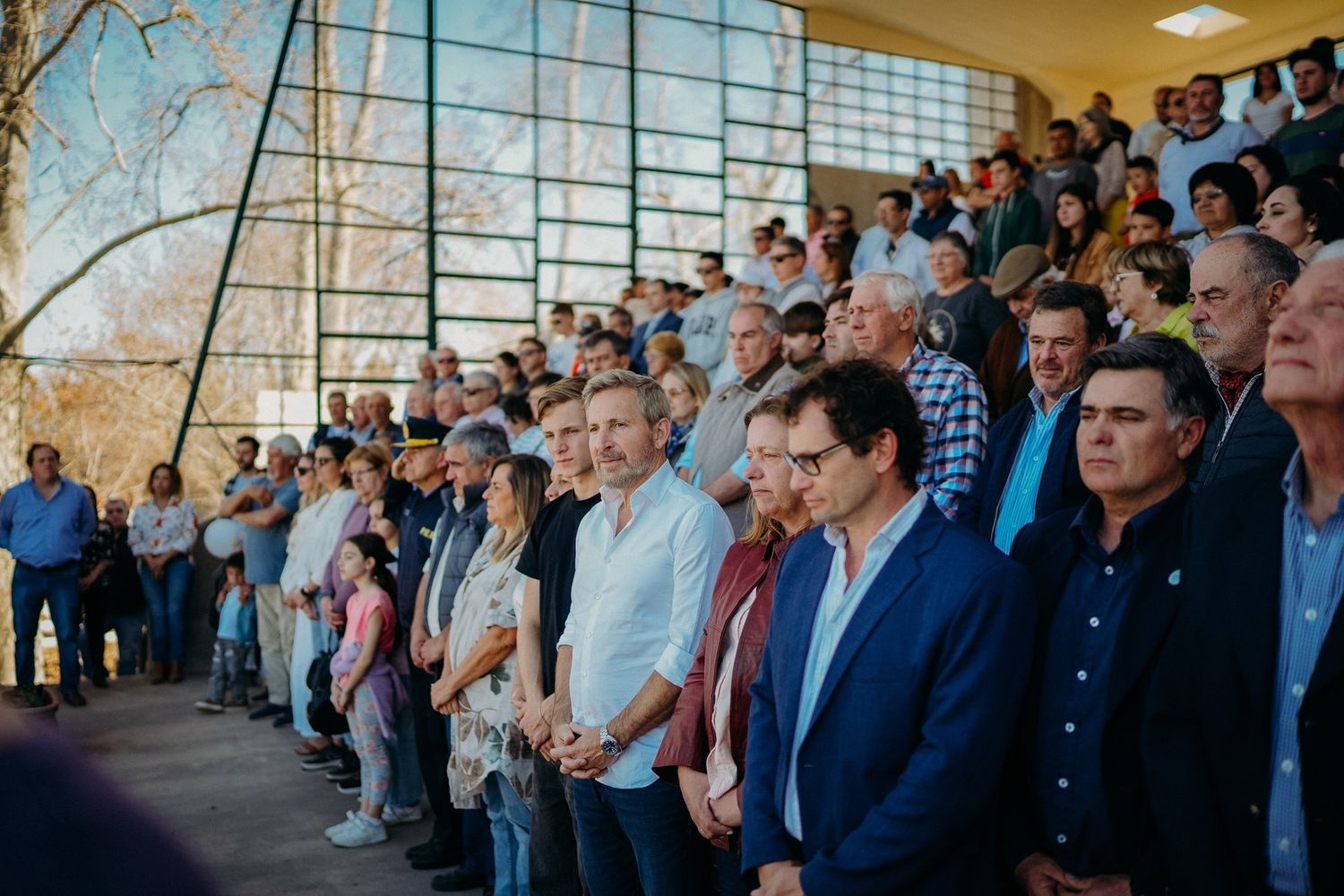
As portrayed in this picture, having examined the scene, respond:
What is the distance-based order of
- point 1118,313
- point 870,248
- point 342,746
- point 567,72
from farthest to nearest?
point 567,72 → point 870,248 → point 342,746 → point 1118,313

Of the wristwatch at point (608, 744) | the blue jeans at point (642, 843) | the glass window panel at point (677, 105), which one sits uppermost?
the glass window panel at point (677, 105)

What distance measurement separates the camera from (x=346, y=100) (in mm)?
13438

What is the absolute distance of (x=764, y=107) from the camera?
15.7 meters

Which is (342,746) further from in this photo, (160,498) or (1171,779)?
(1171,779)

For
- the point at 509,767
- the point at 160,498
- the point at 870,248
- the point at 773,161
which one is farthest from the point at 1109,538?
the point at 773,161

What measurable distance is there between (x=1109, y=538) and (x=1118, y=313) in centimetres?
329

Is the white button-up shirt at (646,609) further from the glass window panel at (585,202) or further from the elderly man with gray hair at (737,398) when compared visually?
the glass window panel at (585,202)

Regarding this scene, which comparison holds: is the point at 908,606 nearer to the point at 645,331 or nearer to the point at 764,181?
the point at 645,331

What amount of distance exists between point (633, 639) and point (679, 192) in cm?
1305

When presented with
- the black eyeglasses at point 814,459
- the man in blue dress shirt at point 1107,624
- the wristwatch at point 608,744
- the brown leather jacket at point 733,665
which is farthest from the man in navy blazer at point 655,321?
the man in blue dress shirt at point 1107,624

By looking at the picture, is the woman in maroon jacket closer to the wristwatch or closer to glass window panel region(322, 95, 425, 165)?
the wristwatch

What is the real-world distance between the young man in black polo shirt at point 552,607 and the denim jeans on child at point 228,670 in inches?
209

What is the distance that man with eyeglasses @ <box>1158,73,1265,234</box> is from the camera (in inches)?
275

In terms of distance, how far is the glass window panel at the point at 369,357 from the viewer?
1341 cm
